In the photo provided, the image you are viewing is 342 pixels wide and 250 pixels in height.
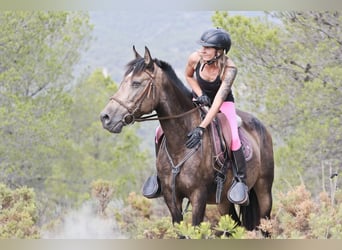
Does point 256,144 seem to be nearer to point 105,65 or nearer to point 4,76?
point 4,76

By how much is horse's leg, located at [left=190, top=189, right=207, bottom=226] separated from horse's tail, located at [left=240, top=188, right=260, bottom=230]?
1338 mm

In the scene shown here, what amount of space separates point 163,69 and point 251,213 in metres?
1.90

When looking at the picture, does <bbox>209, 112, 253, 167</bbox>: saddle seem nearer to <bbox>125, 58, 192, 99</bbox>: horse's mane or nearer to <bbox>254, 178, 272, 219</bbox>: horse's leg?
A: <bbox>125, 58, 192, 99</bbox>: horse's mane

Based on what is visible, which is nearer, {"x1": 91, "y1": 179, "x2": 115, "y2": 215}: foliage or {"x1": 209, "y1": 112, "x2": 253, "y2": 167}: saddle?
{"x1": 209, "y1": 112, "x2": 253, "y2": 167}: saddle

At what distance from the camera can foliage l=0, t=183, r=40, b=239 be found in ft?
26.0

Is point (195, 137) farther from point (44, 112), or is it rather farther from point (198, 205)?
point (44, 112)

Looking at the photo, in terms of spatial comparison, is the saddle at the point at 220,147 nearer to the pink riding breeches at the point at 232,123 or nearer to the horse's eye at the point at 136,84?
the pink riding breeches at the point at 232,123

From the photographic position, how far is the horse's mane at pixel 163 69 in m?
6.48

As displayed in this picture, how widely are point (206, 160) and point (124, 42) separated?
2812 centimetres

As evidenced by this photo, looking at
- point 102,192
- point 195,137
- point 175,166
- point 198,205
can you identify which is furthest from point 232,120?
point 102,192

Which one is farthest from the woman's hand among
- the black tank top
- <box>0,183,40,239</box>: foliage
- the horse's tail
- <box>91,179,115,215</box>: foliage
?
<box>91,179,115,215</box>: foliage

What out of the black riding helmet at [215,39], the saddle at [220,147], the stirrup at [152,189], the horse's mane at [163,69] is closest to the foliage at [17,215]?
the stirrup at [152,189]

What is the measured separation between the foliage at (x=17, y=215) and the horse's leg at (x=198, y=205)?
1.93 metres

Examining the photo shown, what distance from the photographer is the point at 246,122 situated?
304 inches
